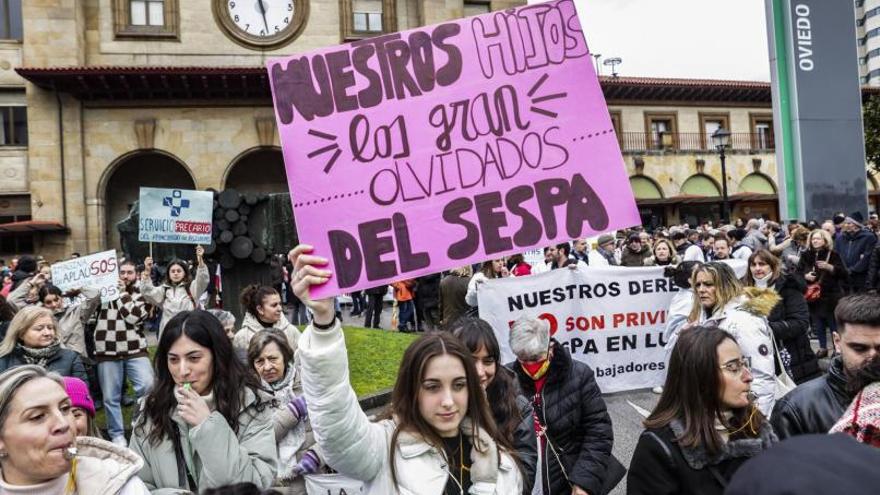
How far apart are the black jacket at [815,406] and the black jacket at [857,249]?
317 inches

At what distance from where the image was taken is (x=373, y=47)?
290 centimetres

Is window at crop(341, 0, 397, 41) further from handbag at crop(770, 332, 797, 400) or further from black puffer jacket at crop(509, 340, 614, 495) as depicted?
black puffer jacket at crop(509, 340, 614, 495)

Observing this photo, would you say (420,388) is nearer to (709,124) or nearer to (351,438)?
(351,438)

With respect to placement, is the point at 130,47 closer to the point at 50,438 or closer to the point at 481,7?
the point at 481,7

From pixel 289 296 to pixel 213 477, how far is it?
13.6 meters

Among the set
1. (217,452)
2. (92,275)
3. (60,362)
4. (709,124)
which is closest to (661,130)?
(709,124)

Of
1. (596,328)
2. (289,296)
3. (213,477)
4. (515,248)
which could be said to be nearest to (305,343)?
(213,477)

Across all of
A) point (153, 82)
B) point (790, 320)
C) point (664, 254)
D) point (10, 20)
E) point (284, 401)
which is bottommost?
point (284, 401)

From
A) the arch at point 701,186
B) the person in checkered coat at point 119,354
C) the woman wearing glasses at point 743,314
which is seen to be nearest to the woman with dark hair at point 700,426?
the woman wearing glasses at point 743,314

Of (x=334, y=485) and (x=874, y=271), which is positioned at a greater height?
(x=874, y=271)

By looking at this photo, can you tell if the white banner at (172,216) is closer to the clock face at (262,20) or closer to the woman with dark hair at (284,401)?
the woman with dark hair at (284,401)

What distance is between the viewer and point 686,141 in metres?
33.1

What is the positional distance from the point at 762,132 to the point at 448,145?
1459 inches

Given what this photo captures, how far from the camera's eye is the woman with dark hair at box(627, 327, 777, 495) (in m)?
2.27
